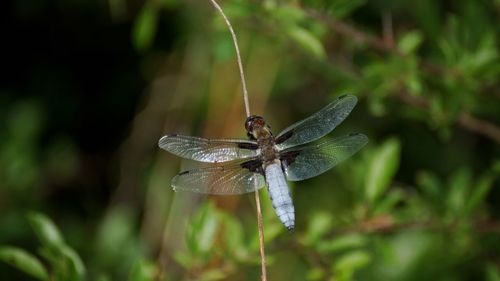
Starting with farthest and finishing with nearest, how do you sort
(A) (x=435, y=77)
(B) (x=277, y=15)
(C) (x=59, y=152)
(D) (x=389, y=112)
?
(C) (x=59, y=152)
(D) (x=389, y=112)
(A) (x=435, y=77)
(B) (x=277, y=15)

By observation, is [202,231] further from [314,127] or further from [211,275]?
[314,127]

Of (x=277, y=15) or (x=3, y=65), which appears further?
(x=3, y=65)

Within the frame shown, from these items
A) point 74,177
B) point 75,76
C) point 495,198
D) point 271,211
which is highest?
point 75,76

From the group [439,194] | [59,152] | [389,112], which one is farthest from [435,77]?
[59,152]

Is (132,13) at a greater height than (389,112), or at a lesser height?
greater

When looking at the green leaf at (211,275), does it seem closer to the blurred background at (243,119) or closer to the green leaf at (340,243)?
the blurred background at (243,119)

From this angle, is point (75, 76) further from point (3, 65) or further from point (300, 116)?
point (300, 116)

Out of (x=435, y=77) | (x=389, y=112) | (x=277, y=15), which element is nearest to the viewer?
(x=277, y=15)
